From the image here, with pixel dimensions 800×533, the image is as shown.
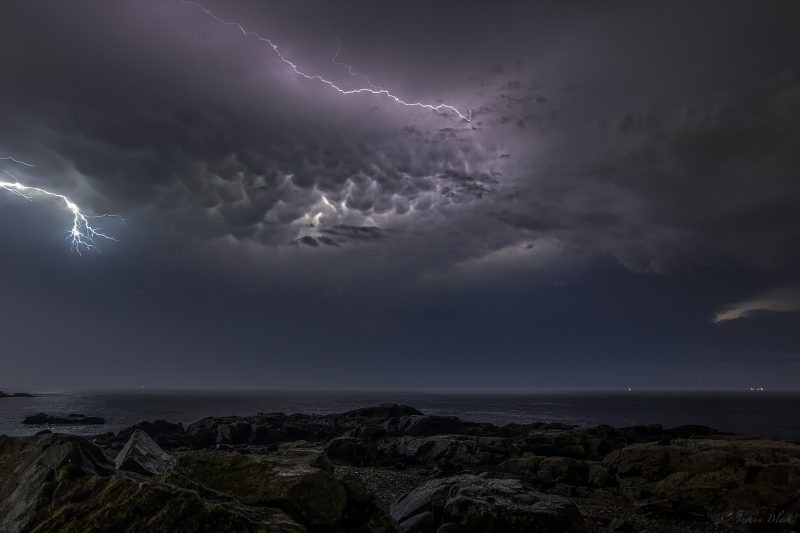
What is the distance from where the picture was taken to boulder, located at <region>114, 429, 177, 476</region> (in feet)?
29.8

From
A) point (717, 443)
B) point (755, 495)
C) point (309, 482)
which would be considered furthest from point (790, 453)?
point (309, 482)

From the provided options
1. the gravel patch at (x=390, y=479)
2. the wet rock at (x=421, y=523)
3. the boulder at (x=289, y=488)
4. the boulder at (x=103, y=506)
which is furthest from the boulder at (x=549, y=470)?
the boulder at (x=103, y=506)

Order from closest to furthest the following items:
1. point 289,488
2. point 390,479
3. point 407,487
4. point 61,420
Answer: point 289,488, point 407,487, point 390,479, point 61,420

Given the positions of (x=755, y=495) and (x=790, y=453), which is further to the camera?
(x=790, y=453)

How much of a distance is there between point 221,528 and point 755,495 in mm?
25634

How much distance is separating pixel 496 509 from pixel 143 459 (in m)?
10.3

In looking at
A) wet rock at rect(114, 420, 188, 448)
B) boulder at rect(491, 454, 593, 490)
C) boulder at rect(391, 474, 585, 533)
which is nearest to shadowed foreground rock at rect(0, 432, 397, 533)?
boulder at rect(391, 474, 585, 533)

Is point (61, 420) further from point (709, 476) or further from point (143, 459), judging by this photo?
point (709, 476)

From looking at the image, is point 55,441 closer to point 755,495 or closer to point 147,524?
point 147,524

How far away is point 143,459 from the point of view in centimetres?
947

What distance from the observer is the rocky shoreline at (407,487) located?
682 centimetres

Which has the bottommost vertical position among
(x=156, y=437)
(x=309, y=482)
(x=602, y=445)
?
(x=156, y=437)

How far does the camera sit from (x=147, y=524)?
6.50m

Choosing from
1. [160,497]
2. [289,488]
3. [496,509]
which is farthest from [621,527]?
[160,497]
